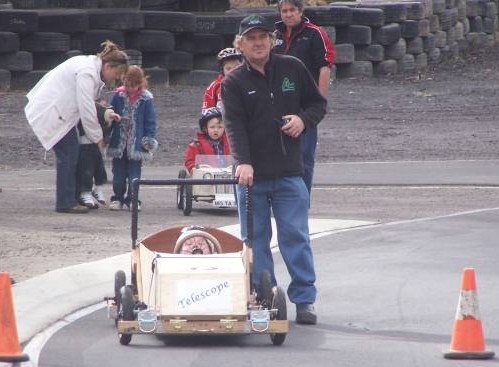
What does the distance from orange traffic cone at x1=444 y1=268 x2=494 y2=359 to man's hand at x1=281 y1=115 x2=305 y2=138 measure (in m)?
1.48

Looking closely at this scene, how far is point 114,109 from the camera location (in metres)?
14.0

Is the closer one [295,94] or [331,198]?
[295,94]

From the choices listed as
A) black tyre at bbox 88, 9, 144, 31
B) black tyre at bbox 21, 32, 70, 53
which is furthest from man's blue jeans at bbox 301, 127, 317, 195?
black tyre at bbox 88, 9, 144, 31

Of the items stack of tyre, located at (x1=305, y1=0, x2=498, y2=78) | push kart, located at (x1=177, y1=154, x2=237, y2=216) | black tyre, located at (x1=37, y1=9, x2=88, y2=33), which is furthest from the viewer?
stack of tyre, located at (x1=305, y1=0, x2=498, y2=78)

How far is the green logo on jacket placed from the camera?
876 cm

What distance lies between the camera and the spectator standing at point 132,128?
1398 cm

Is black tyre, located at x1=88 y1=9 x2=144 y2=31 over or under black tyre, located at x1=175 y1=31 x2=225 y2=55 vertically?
over

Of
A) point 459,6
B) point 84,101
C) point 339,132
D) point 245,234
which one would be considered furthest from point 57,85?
point 459,6

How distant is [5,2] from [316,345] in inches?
688

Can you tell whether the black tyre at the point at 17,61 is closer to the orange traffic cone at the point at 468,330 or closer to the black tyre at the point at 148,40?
the black tyre at the point at 148,40

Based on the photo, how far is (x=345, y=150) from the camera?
19109 millimetres

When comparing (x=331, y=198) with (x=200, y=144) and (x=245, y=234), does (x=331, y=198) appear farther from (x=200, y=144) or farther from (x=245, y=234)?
(x=245, y=234)

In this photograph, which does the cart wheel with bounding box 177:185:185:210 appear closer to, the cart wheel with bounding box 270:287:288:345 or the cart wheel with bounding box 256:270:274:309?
the cart wheel with bounding box 256:270:274:309

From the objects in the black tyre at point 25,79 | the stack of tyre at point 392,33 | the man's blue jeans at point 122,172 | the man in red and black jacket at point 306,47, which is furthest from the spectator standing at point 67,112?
the stack of tyre at point 392,33
